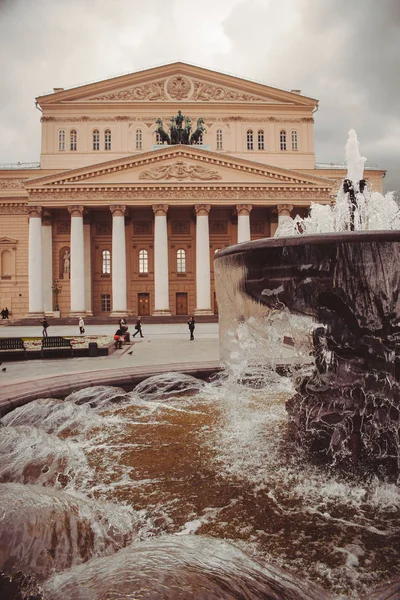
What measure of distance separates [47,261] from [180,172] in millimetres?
13408

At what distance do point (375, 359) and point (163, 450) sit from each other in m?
2.33

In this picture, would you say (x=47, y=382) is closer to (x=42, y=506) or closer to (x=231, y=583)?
(x=42, y=506)

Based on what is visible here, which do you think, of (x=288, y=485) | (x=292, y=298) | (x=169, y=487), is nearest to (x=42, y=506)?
(x=169, y=487)

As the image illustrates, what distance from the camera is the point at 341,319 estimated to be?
4195 millimetres

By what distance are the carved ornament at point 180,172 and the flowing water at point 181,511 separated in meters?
32.6

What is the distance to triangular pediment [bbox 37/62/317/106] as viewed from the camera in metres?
43.4

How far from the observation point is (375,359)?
13.8 feet

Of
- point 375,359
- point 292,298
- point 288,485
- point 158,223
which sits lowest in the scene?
point 288,485

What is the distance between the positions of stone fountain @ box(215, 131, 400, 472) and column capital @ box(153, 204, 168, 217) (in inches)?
1282

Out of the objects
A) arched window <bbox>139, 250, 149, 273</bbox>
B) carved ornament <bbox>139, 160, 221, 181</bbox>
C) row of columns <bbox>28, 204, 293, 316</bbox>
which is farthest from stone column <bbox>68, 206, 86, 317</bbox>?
arched window <bbox>139, 250, 149, 273</bbox>

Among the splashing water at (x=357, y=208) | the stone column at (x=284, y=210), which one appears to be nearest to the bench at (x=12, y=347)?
the splashing water at (x=357, y=208)

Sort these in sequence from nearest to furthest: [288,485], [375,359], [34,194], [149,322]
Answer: [288,485], [375,359], [149,322], [34,194]

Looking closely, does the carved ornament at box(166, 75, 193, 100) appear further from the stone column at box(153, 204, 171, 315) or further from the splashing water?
the splashing water

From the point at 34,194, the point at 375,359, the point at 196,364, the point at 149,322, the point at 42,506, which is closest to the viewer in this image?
the point at 42,506
